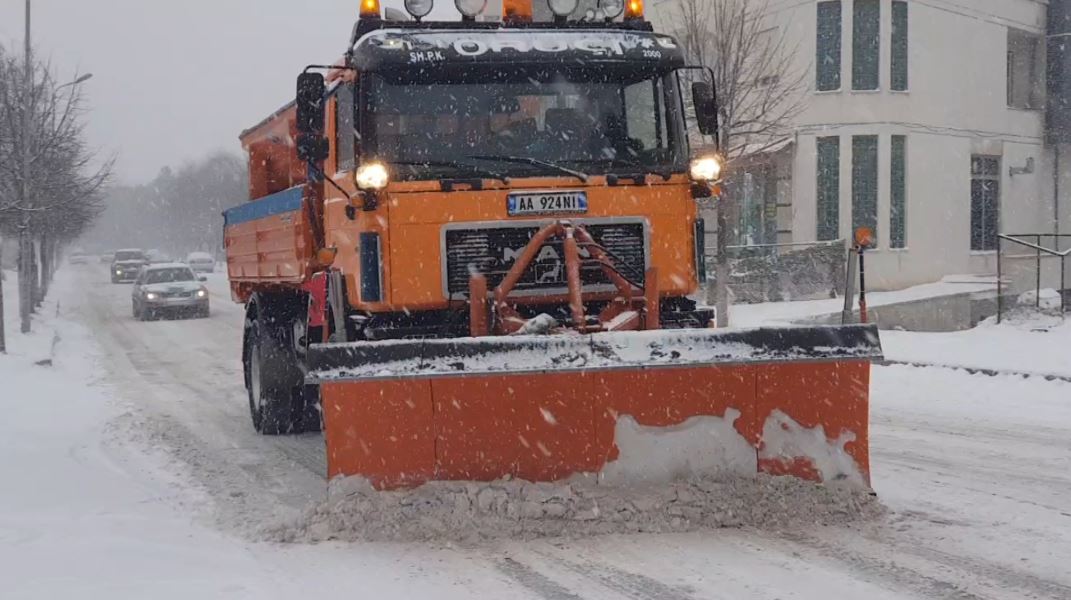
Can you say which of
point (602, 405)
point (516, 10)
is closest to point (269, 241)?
point (516, 10)

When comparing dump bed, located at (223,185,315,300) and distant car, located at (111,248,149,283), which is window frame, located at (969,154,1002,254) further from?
distant car, located at (111,248,149,283)

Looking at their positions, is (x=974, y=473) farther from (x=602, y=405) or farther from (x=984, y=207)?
(x=984, y=207)

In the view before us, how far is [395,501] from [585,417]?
1077mm

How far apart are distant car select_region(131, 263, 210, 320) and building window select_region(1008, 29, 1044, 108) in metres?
22.0

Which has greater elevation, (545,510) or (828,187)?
(828,187)

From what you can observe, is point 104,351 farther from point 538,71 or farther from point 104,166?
point 538,71

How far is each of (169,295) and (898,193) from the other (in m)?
18.1

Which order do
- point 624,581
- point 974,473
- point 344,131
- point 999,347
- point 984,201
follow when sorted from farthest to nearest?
point 984,201 → point 999,347 → point 974,473 → point 344,131 → point 624,581

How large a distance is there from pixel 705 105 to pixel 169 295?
75.7ft

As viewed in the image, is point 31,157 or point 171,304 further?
point 171,304

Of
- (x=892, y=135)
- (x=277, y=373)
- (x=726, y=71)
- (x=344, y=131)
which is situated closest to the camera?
(x=344, y=131)

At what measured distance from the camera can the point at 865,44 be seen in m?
24.0

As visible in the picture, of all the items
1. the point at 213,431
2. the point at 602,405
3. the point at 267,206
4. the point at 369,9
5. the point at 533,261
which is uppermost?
the point at 369,9

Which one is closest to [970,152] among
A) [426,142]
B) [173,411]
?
[173,411]
